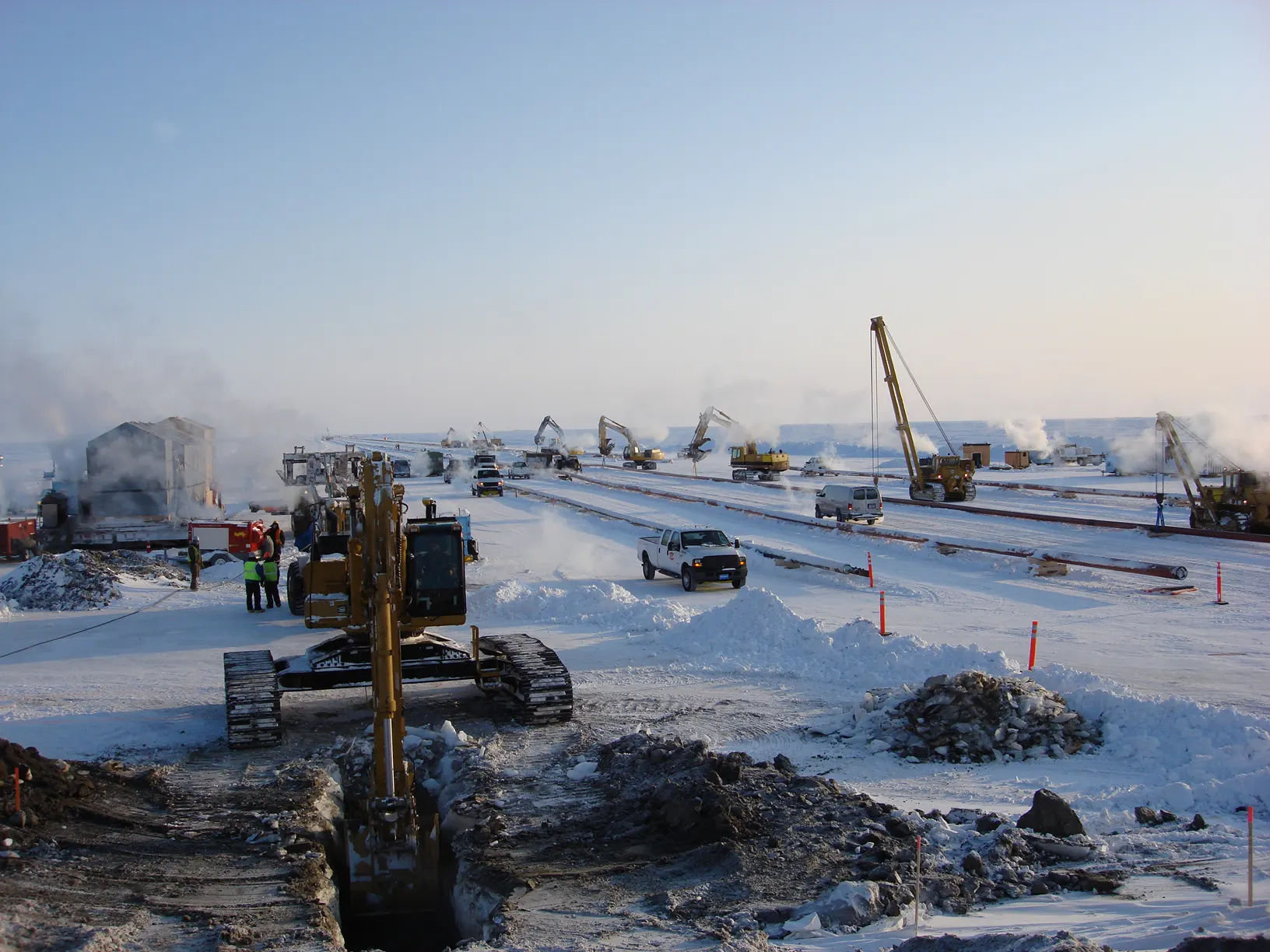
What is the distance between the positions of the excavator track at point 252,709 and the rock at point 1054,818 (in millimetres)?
9088

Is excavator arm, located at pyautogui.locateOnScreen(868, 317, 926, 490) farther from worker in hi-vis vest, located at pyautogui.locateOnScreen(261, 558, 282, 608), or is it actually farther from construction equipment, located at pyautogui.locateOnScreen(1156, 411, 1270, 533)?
worker in hi-vis vest, located at pyautogui.locateOnScreen(261, 558, 282, 608)

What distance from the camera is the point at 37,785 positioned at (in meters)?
10.6

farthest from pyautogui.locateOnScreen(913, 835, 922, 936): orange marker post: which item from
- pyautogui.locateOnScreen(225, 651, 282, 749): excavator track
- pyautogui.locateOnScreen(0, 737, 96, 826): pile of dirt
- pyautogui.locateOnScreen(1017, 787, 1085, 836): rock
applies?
pyautogui.locateOnScreen(225, 651, 282, 749): excavator track

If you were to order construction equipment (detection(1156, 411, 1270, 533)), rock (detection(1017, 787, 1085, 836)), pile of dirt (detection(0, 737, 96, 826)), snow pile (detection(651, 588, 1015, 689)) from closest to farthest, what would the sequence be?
rock (detection(1017, 787, 1085, 836)) → pile of dirt (detection(0, 737, 96, 826)) → snow pile (detection(651, 588, 1015, 689)) → construction equipment (detection(1156, 411, 1270, 533))

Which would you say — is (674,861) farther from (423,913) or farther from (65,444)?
(65,444)

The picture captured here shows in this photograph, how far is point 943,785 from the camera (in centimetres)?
1153

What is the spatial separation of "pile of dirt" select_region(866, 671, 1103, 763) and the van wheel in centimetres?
1314

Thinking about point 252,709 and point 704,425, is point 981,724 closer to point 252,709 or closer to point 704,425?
point 252,709

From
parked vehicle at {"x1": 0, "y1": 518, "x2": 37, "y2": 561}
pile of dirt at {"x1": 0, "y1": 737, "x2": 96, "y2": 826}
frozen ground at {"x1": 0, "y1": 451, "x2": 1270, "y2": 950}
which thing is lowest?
frozen ground at {"x1": 0, "y1": 451, "x2": 1270, "y2": 950}

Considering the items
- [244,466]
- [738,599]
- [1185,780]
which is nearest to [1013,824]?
[1185,780]

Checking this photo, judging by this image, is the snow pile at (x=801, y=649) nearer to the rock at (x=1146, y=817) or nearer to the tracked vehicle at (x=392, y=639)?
the tracked vehicle at (x=392, y=639)

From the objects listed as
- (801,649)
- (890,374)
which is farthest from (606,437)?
(801,649)

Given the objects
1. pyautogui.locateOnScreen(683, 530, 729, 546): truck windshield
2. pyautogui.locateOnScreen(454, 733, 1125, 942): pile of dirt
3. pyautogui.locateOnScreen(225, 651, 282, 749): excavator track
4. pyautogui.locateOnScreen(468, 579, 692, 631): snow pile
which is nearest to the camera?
pyautogui.locateOnScreen(454, 733, 1125, 942): pile of dirt

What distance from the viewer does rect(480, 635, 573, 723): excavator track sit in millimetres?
14039
